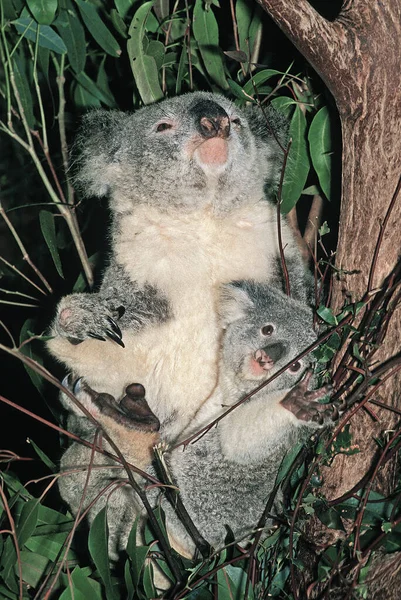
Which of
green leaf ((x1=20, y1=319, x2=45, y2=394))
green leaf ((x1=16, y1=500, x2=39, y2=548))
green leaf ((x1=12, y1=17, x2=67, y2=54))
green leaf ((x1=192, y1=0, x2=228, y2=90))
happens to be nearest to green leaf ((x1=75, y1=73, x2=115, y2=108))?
green leaf ((x1=12, y1=17, x2=67, y2=54))

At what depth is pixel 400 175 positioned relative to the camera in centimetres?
202

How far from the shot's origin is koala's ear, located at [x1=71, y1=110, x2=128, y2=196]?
2762 millimetres

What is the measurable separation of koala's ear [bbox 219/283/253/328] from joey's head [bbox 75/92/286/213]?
344 mm

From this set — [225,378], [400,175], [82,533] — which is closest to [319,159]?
[400,175]

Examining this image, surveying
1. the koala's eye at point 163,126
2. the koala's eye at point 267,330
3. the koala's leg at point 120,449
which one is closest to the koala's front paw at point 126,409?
the koala's leg at point 120,449

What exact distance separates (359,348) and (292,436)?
0.46 metres

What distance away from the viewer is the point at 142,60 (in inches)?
110

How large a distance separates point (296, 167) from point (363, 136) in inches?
24.2

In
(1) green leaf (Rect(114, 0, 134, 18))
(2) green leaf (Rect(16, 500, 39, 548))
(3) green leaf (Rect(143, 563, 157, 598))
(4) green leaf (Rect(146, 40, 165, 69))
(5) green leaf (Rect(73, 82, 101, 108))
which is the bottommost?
(3) green leaf (Rect(143, 563, 157, 598))

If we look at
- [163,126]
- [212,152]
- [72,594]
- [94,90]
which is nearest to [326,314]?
[212,152]

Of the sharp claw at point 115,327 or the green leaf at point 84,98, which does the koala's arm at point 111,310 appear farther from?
the green leaf at point 84,98

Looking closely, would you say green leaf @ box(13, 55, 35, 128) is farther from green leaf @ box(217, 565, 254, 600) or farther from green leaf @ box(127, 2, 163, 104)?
green leaf @ box(217, 565, 254, 600)

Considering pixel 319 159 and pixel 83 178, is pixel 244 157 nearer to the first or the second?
pixel 319 159

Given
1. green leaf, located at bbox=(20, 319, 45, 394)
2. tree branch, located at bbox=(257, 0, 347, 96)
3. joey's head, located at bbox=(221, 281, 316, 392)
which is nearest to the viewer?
tree branch, located at bbox=(257, 0, 347, 96)
